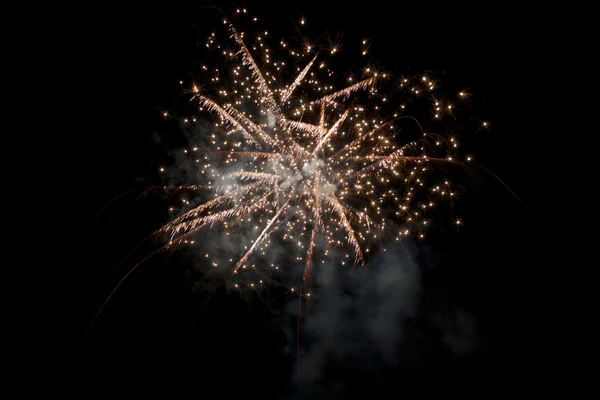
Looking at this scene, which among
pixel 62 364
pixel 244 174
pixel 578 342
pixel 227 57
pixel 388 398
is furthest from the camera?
pixel 388 398

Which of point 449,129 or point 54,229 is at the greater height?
point 449,129

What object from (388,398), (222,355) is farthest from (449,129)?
(222,355)

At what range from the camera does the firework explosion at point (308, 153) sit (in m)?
5.25

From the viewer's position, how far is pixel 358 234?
6.39 meters

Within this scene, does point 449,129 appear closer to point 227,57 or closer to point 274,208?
point 274,208

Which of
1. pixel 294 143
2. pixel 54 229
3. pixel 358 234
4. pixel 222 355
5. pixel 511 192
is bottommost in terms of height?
pixel 222 355

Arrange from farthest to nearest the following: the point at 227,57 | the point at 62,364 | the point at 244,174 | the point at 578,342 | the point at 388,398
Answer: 1. the point at 388,398
2. the point at 62,364
3. the point at 578,342
4. the point at 244,174
5. the point at 227,57

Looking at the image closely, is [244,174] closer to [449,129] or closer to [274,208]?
[274,208]

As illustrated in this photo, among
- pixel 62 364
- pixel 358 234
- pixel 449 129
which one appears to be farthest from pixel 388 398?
pixel 62 364

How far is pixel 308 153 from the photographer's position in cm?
601

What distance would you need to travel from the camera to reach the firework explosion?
5.25 m

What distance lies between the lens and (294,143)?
5.91m

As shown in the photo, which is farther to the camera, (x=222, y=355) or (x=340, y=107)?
(x=222, y=355)

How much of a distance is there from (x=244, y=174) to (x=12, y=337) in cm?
759
